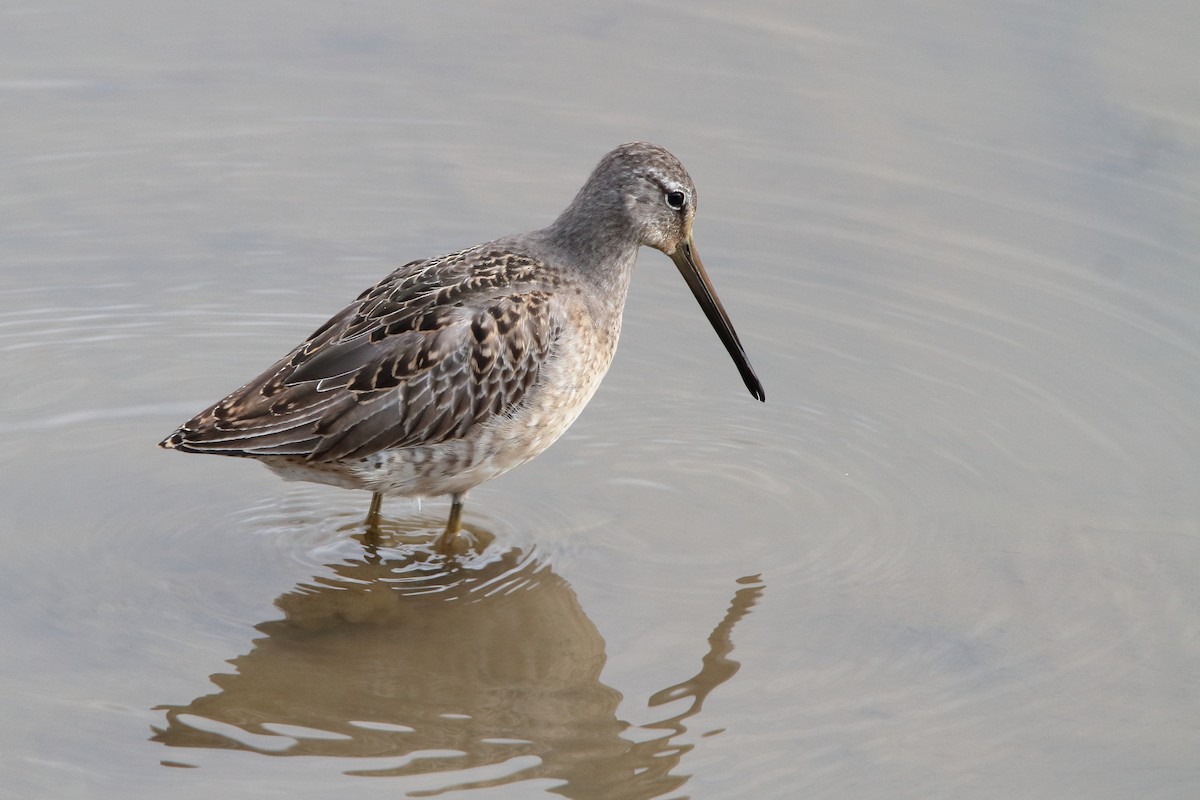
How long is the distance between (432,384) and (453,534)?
72 centimetres

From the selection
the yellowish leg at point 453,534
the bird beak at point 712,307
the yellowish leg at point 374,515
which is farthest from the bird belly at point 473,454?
the bird beak at point 712,307

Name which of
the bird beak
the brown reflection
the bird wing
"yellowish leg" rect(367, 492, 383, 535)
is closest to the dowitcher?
the bird wing

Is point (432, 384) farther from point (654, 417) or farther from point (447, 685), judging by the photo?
point (654, 417)

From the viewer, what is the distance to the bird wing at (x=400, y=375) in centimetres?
588

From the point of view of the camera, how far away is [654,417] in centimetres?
718

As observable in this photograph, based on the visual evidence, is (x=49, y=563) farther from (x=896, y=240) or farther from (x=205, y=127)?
(x=896, y=240)

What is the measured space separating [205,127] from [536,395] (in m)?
3.85

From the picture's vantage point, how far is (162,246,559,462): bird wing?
5.88 m

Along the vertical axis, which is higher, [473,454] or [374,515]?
[473,454]

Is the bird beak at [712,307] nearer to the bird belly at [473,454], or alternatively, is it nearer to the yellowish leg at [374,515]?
the bird belly at [473,454]

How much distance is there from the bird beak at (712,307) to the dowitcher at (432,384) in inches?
24.8

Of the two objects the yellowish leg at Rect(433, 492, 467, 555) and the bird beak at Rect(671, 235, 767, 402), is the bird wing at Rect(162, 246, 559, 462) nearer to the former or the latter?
the yellowish leg at Rect(433, 492, 467, 555)

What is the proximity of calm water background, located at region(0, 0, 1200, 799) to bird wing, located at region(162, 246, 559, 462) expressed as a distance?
22.7 inches

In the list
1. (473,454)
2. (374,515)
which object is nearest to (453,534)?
(374,515)
